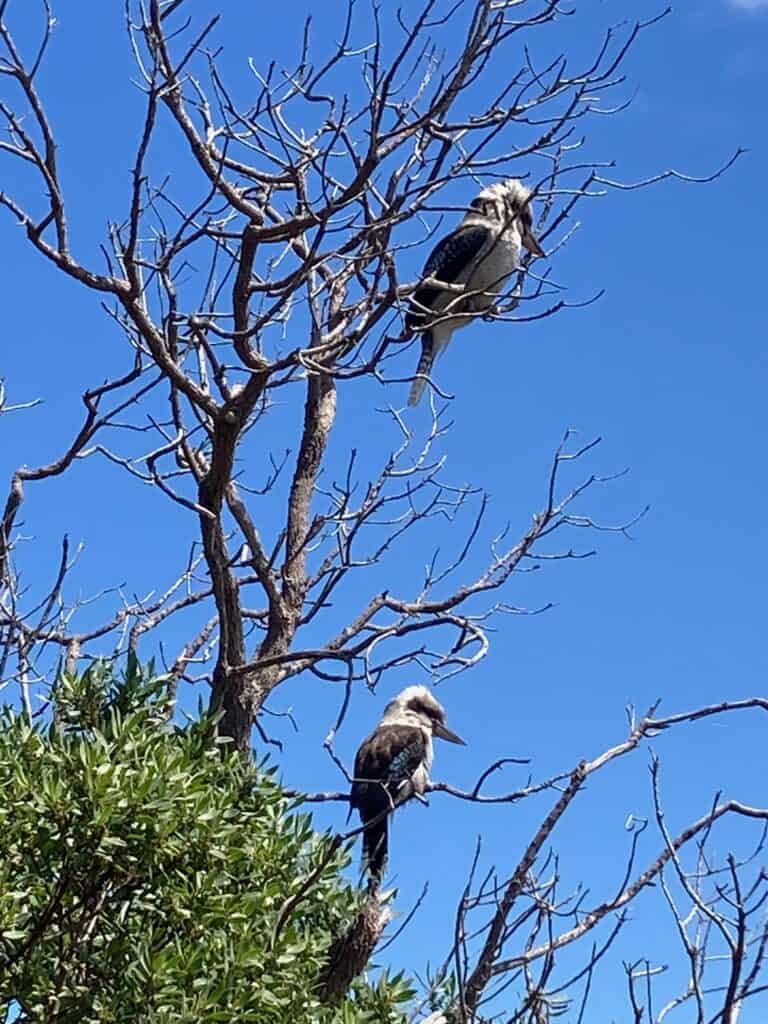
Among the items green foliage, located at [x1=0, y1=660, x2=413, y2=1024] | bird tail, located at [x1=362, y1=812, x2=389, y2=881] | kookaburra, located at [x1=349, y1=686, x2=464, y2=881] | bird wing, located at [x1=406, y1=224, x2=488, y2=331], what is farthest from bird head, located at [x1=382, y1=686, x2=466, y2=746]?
green foliage, located at [x1=0, y1=660, x2=413, y2=1024]

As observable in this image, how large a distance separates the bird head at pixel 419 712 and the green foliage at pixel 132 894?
2719 mm

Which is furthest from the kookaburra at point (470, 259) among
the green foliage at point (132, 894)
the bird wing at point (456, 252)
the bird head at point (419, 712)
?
the green foliage at point (132, 894)

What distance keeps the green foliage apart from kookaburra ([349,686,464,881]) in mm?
1921

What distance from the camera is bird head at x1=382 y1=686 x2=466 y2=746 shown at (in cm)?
650

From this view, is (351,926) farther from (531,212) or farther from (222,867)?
(531,212)

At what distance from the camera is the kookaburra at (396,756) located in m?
5.71

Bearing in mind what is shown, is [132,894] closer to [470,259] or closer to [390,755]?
[390,755]

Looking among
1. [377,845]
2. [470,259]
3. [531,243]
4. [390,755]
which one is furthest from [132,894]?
[470,259]

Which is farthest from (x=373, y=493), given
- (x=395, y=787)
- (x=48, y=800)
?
(x=48, y=800)

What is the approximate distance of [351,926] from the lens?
424cm

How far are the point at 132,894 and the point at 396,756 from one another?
2.72 metres

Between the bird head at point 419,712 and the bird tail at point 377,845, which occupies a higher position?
the bird head at point 419,712

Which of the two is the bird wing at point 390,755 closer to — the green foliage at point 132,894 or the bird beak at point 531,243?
the bird beak at point 531,243

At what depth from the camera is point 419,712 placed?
6559 millimetres
